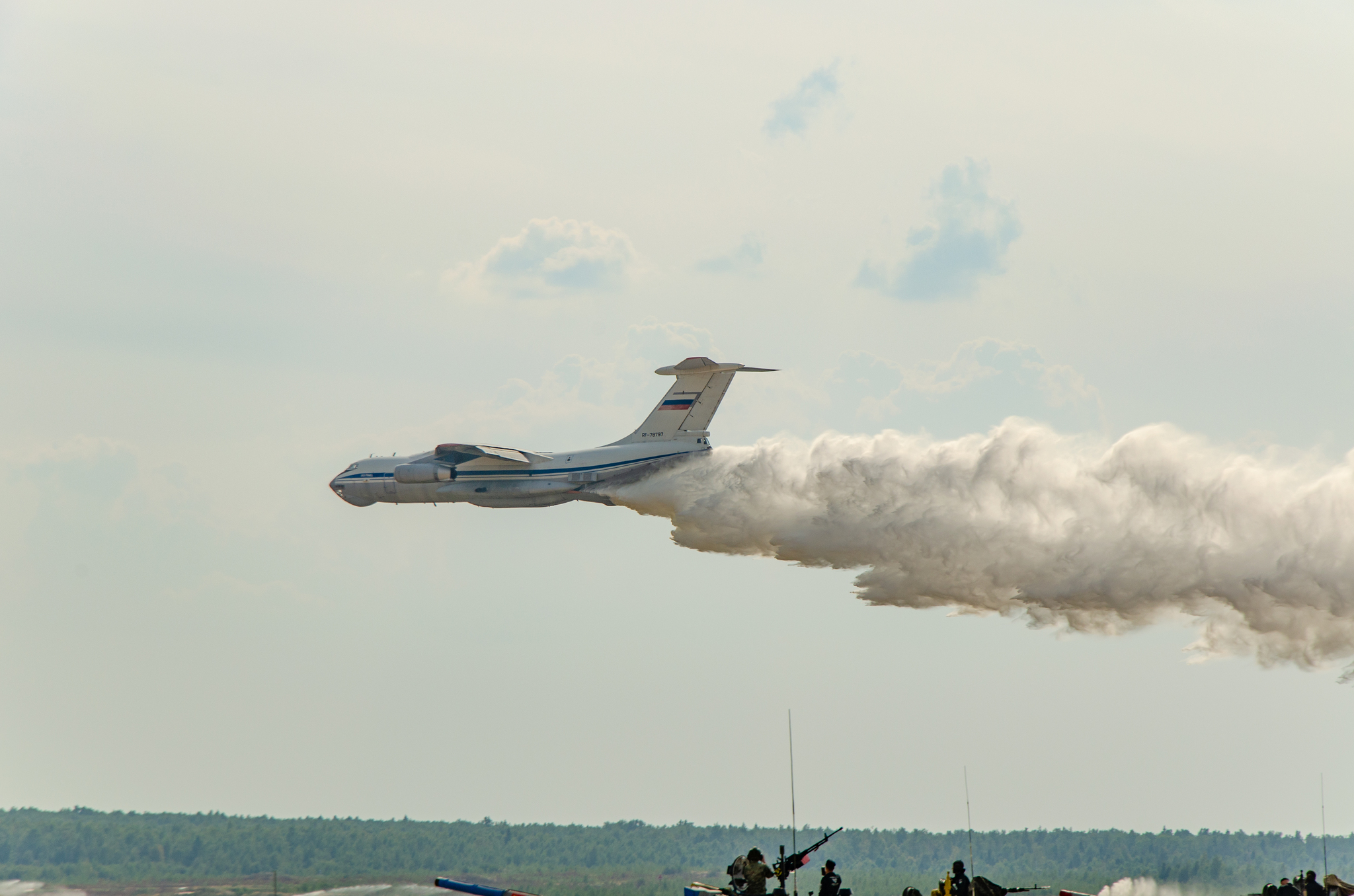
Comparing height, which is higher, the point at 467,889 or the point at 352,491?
the point at 352,491

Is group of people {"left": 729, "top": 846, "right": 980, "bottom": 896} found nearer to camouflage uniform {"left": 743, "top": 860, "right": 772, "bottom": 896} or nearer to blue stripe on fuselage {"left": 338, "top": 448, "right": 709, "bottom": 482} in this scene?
camouflage uniform {"left": 743, "top": 860, "right": 772, "bottom": 896}

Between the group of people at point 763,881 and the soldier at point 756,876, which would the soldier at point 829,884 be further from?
the soldier at point 756,876

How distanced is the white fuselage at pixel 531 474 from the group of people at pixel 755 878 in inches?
872

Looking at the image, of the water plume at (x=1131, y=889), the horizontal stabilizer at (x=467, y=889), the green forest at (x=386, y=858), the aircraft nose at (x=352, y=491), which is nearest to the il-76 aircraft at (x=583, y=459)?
the aircraft nose at (x=352, y=491)

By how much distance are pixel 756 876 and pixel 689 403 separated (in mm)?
23813

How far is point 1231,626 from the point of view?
123ft

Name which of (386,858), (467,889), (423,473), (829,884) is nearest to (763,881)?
(829,884)

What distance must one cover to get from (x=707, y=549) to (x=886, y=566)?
6892mm

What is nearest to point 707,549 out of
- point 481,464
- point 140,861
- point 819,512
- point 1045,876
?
point 819,512

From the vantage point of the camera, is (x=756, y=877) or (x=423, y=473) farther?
(x=423, y=473)

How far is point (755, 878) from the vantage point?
2839 cm

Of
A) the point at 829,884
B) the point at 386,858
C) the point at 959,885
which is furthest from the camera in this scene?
the point at 386,858

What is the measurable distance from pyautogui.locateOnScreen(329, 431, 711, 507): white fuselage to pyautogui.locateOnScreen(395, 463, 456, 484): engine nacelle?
0.10ft

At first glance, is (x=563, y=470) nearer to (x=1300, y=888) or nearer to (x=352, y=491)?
(x=352, y=491)
